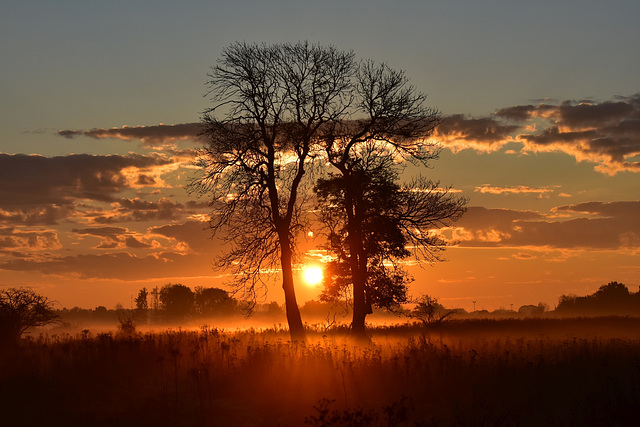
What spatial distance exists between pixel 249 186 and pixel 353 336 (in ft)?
28.3

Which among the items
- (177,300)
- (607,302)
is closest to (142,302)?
(177,300)

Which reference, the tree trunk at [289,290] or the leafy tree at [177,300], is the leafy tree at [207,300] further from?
the tree trunk at [289,290]

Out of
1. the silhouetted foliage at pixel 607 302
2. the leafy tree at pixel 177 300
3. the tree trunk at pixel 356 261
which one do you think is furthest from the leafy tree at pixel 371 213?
the leafy tree at pixel 177 300

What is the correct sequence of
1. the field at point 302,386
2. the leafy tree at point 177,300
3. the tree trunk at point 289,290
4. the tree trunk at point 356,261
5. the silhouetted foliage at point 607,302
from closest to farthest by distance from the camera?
the field at point 302,386 < the tree trunk at point 289,290 < the tree trunk at point 356,261 < the silhouetted foliage at point 607,302 < the leafy tree at point 177,300

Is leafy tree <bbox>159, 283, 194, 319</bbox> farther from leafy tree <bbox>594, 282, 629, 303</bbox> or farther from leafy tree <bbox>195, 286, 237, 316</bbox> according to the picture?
leafy tree <bbox>594, 282, 629, 303</bbox>

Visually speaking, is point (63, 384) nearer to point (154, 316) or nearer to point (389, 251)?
point (389, 251)

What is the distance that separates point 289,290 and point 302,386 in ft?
37.2

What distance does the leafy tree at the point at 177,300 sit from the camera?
Answer: 10962cm

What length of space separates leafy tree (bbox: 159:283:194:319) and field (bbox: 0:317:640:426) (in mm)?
92551

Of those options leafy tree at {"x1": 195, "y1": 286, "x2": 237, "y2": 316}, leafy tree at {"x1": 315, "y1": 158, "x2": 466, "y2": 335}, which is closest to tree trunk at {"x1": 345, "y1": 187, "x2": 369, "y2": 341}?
leafy tree at {"x1": 315, "y1": 158, "x2": 466, "y2": 335}

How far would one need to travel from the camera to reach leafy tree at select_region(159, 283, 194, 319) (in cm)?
10962

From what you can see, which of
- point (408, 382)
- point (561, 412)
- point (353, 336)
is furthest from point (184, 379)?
point (353, 336)

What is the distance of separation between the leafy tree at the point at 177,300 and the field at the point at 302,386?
92.6 m

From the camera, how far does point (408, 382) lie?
1504 centimetres
